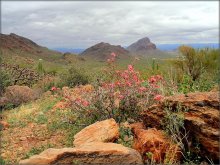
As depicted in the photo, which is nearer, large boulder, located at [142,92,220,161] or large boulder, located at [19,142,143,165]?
large boulder, located at [19,142,143,165]

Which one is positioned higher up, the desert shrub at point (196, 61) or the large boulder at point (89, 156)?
the desert shrub at point (196, 61)

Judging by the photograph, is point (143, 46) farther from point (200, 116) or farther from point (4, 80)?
point (200, 116)

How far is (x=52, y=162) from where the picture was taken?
5.54 m

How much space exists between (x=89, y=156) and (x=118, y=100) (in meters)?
2.95

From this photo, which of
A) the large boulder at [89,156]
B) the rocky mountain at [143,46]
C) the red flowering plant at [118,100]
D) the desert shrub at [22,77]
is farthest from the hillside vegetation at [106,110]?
the rocky mountain at [143,46]

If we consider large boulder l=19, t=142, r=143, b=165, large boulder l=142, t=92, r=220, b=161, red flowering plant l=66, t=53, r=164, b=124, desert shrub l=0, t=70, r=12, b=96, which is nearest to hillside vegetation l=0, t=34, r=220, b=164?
red flowering plant l=66, t=53, r=164, b=124

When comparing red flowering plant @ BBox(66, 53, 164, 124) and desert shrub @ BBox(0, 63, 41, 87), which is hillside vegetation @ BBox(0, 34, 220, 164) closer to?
red flowering plant @ BBox(66, 53, 164, 124)

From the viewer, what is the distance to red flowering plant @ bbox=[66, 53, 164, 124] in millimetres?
8242

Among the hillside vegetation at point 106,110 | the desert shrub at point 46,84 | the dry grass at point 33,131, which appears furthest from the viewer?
the desert shrub at point 46,84

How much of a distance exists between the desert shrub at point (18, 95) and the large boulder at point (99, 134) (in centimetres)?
546

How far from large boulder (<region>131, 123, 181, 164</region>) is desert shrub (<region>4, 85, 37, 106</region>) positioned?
6289mm

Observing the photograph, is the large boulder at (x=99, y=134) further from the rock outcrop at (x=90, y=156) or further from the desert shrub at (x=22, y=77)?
the desert shrub at (x=22, y=77)

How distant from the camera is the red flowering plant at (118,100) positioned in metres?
8.24

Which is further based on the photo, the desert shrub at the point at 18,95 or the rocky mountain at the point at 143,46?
the rocky mountain at the point at 143,46
